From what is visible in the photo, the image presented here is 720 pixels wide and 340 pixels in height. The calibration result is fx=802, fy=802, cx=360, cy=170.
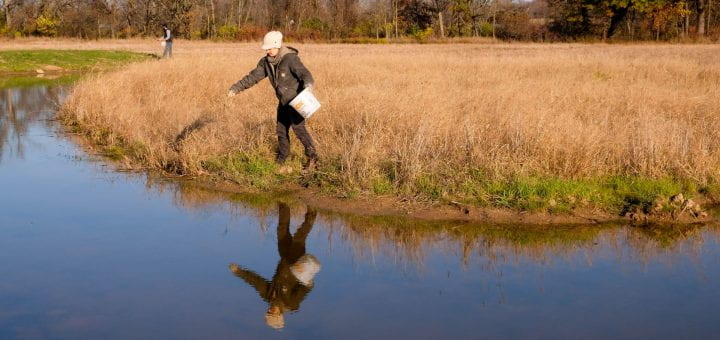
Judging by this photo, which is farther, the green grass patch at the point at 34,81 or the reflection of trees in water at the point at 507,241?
the green grass patch at the point at 34,81

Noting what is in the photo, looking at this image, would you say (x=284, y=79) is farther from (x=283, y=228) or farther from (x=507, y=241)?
(x=507, y=241)

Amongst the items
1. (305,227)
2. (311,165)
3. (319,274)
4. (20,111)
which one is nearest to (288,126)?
(311,165)

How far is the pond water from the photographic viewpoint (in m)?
5.57

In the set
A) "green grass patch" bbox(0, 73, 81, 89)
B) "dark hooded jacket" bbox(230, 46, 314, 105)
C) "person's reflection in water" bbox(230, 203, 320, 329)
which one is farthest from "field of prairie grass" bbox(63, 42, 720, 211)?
"green grass patch" bbox(0, 73, 81, 89)

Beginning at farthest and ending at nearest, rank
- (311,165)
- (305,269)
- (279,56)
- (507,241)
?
(311,165) → (279,56) → (507,241) → (305,269)

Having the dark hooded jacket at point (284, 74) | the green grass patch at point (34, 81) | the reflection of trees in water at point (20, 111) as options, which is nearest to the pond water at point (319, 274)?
the dark hooded jacket at point (284, 74)

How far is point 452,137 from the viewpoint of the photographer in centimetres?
1007

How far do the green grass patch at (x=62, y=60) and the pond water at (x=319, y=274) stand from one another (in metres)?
21.3

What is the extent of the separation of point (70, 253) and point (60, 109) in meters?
10.3

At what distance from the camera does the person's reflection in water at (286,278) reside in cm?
591

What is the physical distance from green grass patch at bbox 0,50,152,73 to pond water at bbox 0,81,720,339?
21.3 m

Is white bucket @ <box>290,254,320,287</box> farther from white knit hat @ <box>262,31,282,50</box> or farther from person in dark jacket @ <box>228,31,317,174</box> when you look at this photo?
white knit hat @ <box>262,31,282,50</box>

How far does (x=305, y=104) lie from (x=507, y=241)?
2.89 m

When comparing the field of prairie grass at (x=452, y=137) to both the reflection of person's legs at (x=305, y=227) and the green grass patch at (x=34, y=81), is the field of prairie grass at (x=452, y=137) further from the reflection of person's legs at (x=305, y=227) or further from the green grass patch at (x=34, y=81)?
the green grass patch at (x=34, y=81)
